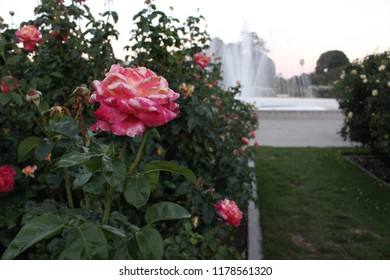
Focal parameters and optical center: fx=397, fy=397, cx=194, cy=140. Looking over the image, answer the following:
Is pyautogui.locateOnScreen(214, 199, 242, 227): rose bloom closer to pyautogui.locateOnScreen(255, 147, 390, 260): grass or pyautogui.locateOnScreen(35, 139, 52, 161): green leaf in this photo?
pyautogui.locateOnScreen(35, 139, 52, 161): green leaf

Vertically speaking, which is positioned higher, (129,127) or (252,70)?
(252,70)

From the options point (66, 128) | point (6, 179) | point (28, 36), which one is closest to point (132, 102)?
point (66, 128)

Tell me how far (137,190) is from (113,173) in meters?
0.05

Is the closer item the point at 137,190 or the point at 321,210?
the point at 137,190

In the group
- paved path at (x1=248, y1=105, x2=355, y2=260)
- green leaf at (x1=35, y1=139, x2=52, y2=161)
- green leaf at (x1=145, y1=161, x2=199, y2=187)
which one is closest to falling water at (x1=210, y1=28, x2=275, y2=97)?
paved path at (x1=248, y1=105, x2=355, y2=260)

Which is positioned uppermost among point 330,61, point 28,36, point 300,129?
point 330,61

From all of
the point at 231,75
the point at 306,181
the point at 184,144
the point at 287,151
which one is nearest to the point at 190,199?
the point at 184,144

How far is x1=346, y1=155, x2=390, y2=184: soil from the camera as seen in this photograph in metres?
4.77

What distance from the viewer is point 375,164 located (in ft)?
17.5

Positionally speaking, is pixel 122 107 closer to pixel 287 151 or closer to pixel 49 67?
pixel 49 67

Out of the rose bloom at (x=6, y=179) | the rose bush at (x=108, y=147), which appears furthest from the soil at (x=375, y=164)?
the rose bloom at (x=6, y=179)

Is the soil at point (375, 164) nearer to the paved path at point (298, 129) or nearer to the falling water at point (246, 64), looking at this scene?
the paved path at point (298, 129)

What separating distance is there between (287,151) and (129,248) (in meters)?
5.57

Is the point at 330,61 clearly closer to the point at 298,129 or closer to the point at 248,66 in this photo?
the point at 248,66
